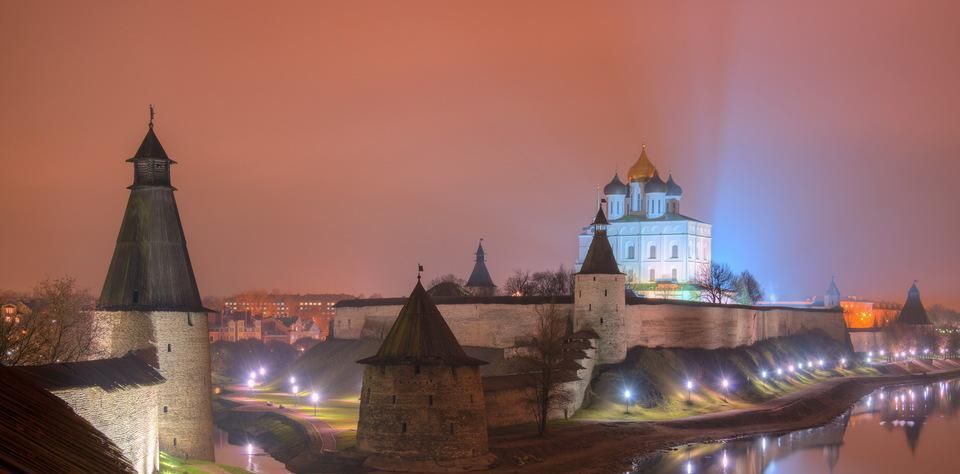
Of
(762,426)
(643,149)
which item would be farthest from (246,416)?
(643,149)

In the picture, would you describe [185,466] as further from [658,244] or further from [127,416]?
[658,244]

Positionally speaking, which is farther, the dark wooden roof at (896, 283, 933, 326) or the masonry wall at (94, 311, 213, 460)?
the dark wooden roof at (896, 283, 933, 326)

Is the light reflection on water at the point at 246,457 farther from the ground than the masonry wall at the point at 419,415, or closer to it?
closer to it

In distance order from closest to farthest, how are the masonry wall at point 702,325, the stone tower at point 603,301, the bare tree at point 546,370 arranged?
the bare tree at point 546,370
the stone tower at point 603,301
the masonry wall at point 702,325

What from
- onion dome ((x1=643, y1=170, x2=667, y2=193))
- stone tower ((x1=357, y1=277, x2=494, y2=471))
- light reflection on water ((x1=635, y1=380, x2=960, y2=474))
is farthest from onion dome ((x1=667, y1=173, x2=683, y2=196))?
stone tower ((x1=357, y1=277, x2=494, y2=471))

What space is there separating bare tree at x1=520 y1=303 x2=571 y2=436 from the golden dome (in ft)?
145

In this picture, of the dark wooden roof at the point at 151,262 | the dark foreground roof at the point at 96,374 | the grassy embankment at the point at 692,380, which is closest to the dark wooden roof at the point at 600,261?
the grassy embankment at the point at 692,380

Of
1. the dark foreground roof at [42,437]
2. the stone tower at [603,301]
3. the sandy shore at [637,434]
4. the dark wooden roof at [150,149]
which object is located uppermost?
the dark wooden roof at [150,149]

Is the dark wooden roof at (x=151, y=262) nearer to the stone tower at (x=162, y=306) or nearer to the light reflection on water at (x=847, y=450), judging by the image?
the stone tower at (x=162, y=306)

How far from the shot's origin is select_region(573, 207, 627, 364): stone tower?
5047cm

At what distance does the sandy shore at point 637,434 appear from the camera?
36031 millimetres

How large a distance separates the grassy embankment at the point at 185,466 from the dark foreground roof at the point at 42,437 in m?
→ 9.64

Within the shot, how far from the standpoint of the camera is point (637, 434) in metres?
42.8

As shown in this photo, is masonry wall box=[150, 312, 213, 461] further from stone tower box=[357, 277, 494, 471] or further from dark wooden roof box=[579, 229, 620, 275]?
dark wooden roof box=[579, 229, 620, 275]
